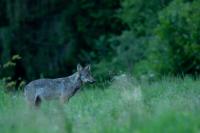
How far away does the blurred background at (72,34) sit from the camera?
32.9m

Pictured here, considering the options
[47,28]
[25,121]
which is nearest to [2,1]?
[47,28]

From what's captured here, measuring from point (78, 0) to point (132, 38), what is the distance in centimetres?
403

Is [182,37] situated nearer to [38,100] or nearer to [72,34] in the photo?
[72,34]

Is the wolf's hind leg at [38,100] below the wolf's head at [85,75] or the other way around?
below

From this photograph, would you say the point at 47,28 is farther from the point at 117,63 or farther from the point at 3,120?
the point at 3,120

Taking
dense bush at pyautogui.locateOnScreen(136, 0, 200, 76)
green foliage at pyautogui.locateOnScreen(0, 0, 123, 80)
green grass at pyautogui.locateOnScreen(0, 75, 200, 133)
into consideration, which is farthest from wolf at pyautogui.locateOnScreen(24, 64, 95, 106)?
green foliage at pyautogui.locateOnScreen(0, 0, 123, 80)

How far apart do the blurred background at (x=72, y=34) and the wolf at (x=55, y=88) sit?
1309cm

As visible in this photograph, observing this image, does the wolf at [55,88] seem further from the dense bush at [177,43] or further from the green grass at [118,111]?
the dense bush at [177,43]

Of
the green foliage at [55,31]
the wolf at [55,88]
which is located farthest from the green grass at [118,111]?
the green foliage at [55,31]

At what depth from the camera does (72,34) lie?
119 ft

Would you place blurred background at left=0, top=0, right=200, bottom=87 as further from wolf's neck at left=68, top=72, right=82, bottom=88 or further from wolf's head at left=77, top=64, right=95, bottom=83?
wolf's neck at left=68, top=72, right=82, bottom=88

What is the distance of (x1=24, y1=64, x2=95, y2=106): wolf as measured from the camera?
16.7 m

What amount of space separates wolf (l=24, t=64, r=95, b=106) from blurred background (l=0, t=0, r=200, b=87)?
13.1 metres

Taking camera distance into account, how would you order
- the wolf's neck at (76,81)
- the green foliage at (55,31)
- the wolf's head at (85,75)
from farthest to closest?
the green foliage at (55,31) → the wolf's head at (85,75) → the wolf's neck at (76,81)
